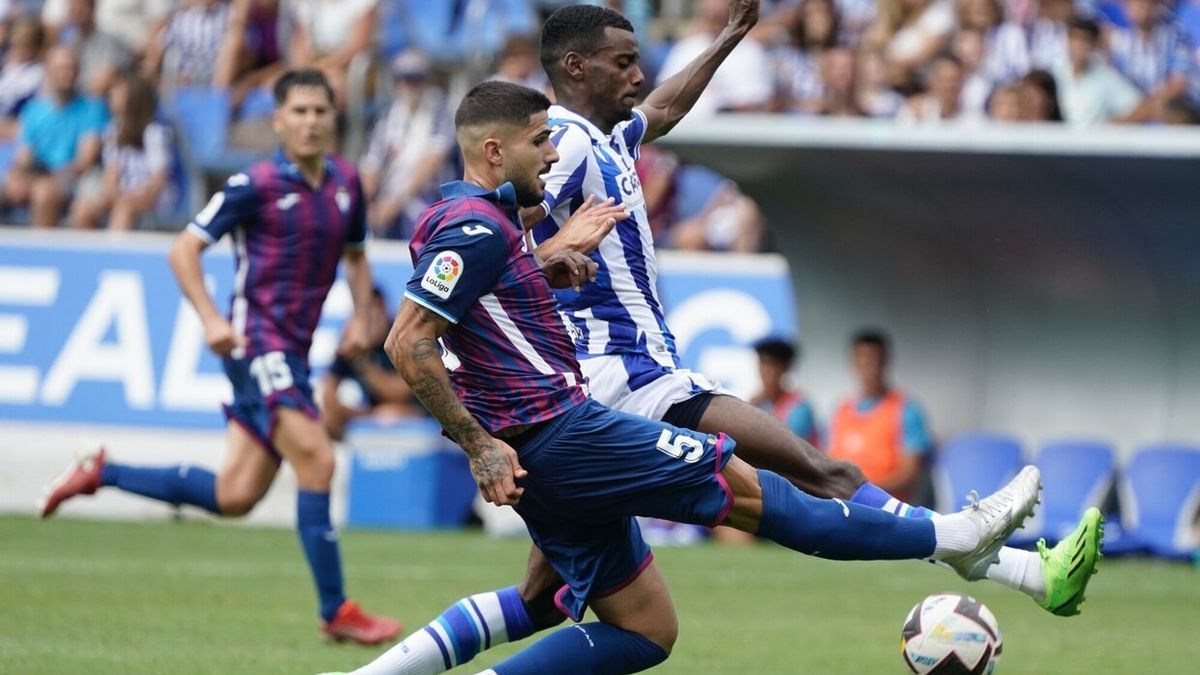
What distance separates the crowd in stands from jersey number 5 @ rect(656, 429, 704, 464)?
9503 millimetres

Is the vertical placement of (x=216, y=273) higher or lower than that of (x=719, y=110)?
lower

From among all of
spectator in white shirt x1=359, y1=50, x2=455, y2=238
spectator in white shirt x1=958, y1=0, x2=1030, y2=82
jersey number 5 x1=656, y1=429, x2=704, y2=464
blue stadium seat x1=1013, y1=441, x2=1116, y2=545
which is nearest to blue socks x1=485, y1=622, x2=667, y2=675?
jersey number 5 x1=656, y1=429, x2=704, y2=464

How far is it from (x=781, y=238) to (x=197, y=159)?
6280mm

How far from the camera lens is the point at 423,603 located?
35.3ft

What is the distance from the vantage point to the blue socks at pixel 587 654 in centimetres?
638

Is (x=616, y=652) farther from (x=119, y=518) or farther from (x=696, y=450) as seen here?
(x=119, y=518)

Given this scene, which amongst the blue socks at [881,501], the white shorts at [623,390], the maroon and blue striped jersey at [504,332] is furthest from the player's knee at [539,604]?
the blue socks at [881,501]

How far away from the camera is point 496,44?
18859 millimetres

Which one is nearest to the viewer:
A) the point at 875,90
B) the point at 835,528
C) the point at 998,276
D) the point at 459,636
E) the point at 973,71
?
the point at 835,528

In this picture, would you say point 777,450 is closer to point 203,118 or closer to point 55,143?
point 203,118

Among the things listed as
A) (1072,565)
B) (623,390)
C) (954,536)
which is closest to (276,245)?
(623,390)

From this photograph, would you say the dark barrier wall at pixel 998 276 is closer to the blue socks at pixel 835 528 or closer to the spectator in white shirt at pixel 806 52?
the spectator in white shirt at pixel 806 52

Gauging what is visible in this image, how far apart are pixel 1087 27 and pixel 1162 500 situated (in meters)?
3.70

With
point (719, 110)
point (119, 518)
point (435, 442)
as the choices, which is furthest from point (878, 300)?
point (119, 518)
